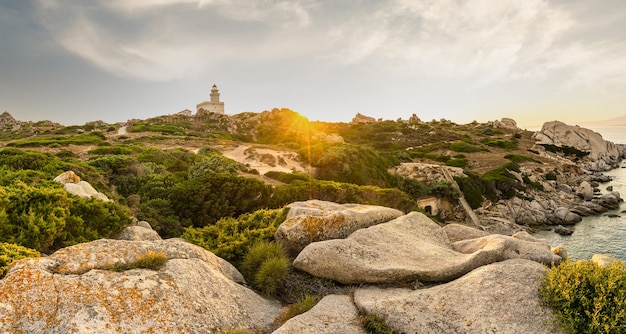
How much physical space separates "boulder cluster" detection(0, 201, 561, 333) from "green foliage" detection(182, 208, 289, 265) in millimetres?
919

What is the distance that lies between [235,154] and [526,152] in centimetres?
6544

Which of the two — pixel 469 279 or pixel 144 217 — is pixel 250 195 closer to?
pixel 144 217

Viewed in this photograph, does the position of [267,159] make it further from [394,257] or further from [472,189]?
[394,257]

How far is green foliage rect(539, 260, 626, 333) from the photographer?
5.56 metres

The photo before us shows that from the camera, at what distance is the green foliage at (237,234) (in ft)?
32.3

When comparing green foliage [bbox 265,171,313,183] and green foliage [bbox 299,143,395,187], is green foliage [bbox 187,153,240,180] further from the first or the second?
green foliage [bbox 299,143,395,187]

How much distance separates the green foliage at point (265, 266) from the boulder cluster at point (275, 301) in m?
0.33

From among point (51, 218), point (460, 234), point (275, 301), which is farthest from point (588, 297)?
point (51, 218)

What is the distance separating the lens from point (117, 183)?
19969mm

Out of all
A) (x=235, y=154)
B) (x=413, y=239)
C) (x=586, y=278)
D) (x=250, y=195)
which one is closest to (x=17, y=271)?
(x=413, y=239)

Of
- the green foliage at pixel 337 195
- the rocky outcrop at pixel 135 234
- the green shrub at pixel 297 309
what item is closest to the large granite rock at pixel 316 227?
the green shrub at pixel 297 309

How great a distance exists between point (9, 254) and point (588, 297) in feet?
34.0

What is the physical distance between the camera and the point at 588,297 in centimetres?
602

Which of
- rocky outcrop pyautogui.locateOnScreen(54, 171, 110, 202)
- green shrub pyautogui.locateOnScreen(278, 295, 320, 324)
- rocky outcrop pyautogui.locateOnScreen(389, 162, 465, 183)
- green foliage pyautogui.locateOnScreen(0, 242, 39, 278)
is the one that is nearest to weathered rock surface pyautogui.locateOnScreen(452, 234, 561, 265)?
green shrub pyautogui.locateOnScreen(278, 295, 320, 324)
